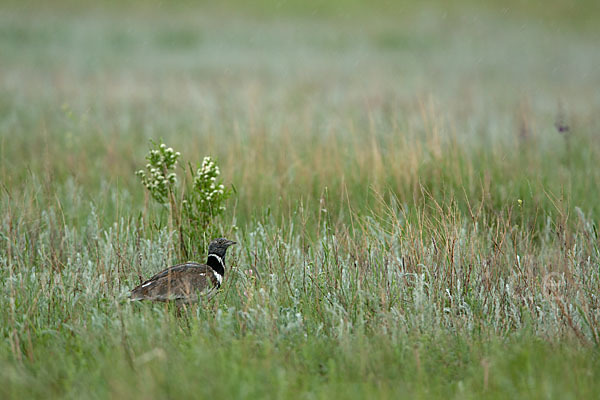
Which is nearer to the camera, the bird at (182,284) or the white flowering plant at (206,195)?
the bird at (182,284)

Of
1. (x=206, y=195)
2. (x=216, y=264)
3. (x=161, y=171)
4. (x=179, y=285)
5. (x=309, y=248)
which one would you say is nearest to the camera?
(x=179, y=285)

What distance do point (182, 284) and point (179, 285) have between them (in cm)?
3

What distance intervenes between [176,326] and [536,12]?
34.1m

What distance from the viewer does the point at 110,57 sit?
1964 centimetres

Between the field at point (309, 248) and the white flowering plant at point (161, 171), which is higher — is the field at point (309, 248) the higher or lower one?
the lower one

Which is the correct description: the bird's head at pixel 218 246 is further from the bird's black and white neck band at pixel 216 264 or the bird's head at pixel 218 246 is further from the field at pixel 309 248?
the field at pixel 309 248

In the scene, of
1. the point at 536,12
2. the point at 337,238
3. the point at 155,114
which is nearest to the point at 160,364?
the point at 337,238

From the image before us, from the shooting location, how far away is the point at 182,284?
160 inches

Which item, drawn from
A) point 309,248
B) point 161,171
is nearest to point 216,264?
point 309,248

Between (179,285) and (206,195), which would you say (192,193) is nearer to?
(206,195)

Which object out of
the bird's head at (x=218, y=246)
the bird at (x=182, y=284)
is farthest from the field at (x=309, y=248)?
the bird's head at (x=218, y=246)

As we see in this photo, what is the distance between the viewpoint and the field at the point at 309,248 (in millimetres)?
3293

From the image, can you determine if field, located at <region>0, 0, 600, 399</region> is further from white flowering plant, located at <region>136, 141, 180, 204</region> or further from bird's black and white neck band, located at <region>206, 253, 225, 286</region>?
white flowering plant, located at <region>136, 141, 180, 204</region>

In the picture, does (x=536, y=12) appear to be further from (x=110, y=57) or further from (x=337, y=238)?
(x=337, y=238)
